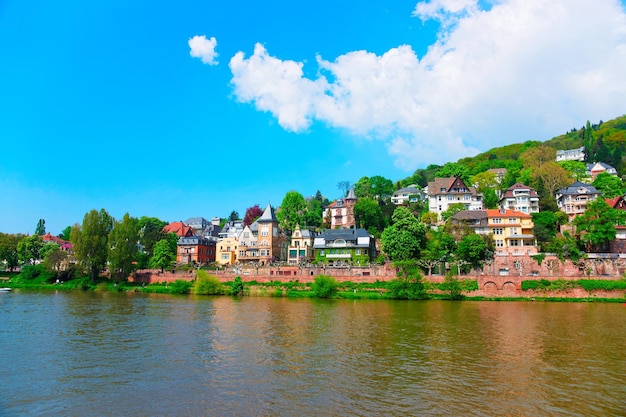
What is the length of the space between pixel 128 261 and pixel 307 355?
5761 cm

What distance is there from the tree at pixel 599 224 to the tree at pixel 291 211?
167 feet

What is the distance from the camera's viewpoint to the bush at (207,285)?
65.2 meters

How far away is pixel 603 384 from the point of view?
66.0 feet

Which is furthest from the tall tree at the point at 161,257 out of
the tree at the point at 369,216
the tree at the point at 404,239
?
the tree at the point at 404,239

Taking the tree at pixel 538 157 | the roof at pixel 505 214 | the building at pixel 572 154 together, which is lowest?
the roof at pixel 505 214

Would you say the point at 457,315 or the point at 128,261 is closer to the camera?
the point at 457,315

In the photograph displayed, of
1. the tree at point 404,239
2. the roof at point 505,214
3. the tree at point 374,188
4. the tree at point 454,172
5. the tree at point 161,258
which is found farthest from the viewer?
the tree at point 374,188

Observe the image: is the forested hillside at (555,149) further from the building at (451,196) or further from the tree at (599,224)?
the tree at (599,224)

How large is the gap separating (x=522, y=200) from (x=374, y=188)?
37747 millimetres

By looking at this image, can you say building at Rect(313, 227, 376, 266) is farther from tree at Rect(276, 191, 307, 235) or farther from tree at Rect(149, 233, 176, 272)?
tree at Rect(149, 233, 176, 272)

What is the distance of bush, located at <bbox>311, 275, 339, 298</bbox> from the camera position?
5956 centimetres

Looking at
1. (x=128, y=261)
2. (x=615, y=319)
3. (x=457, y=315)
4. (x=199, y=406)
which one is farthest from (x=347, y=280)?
(x=199, y=406)

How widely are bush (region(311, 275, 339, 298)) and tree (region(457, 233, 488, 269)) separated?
59.4 ft

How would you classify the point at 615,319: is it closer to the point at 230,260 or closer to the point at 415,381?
the point at 415,381
